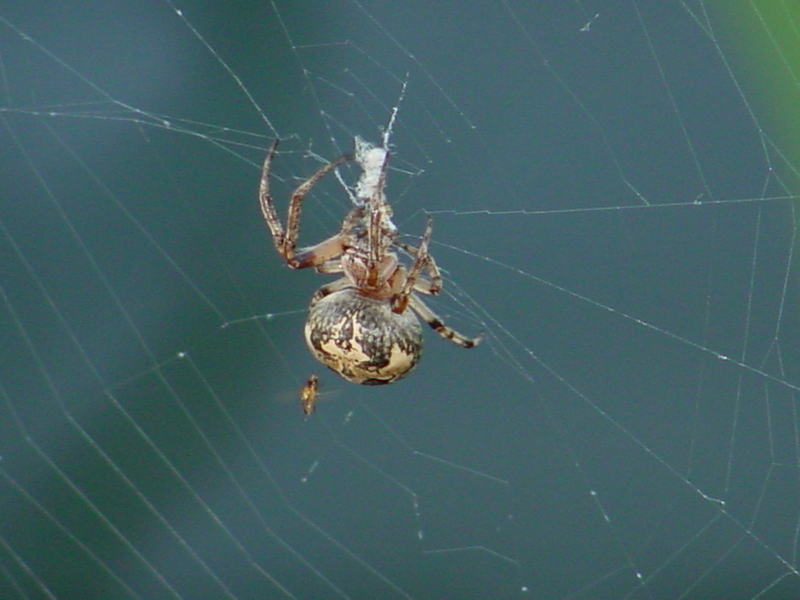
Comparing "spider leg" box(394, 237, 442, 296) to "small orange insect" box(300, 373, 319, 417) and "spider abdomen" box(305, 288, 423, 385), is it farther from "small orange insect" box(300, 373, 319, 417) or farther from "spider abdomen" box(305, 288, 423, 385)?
"small orange insect" box(300, 373, 319, 417)

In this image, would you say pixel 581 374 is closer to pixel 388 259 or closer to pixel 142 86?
pixel 388 259

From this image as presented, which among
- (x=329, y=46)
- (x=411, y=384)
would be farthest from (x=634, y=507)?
(x=329, y=46)

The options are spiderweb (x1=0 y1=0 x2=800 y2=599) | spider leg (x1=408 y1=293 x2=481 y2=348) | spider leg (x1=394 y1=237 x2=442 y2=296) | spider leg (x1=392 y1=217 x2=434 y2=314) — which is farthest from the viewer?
spiderweb (x1=0 y1=0 x2=800 y2=599)

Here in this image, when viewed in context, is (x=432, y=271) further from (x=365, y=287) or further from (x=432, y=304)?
(x=432, y=304)

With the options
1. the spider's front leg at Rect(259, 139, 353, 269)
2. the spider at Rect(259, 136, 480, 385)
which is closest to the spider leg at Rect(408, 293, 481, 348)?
the spider at Rect(259, 136, 480, 385)

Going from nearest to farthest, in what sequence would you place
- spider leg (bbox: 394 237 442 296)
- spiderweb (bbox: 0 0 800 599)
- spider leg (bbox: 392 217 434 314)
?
spider leg (bbox: 392 217 434 314)
spider leg (bbox: 394 237 442 296)
spiderweb (bbox: 0 0 800 599)

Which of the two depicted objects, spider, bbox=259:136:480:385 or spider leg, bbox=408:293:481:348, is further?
spider leg, bbox=408:293:481:348

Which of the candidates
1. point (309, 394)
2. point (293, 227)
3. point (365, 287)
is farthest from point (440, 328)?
point (293, 227)
